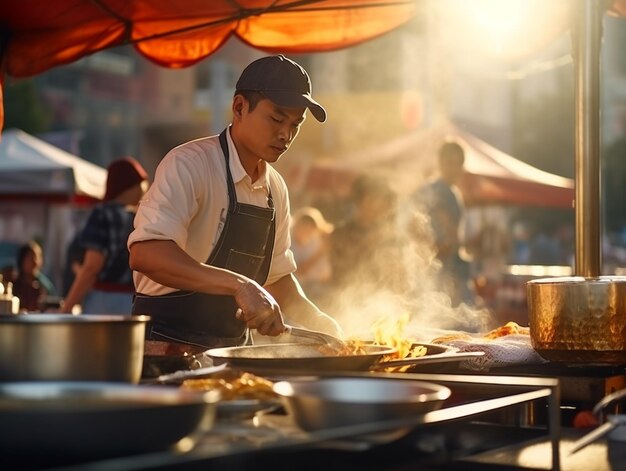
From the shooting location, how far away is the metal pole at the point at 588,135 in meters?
2.92

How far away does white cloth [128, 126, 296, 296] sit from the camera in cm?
306

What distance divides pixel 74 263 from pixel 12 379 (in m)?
6.14

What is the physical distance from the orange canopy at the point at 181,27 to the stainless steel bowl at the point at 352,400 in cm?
318

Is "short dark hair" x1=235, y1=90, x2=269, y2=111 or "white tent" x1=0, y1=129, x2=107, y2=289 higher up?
"white tent" x1=0, y1=129, x2=107, y2=289

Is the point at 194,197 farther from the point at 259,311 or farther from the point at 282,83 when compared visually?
the point at 259,311

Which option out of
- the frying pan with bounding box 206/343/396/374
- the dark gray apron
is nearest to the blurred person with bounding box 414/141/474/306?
the dark gray apron

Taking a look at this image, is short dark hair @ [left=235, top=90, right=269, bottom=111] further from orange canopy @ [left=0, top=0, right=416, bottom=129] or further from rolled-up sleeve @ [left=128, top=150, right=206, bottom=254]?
orange canopy @ [left=0, top=0, right=416, bottom=129]

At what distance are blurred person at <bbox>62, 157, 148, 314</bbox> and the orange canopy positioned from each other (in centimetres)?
154

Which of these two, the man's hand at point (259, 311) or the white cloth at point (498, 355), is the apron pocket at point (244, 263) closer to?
the man's hand at point (259, 311)

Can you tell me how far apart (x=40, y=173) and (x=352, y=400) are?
30.0ft

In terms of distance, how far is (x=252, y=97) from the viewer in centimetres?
326

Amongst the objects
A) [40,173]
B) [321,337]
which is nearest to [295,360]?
[321,337]

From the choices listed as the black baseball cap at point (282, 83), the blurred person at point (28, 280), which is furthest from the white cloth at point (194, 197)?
the blurred person at point (28, 280)

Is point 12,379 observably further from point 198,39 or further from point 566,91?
point 566,91
